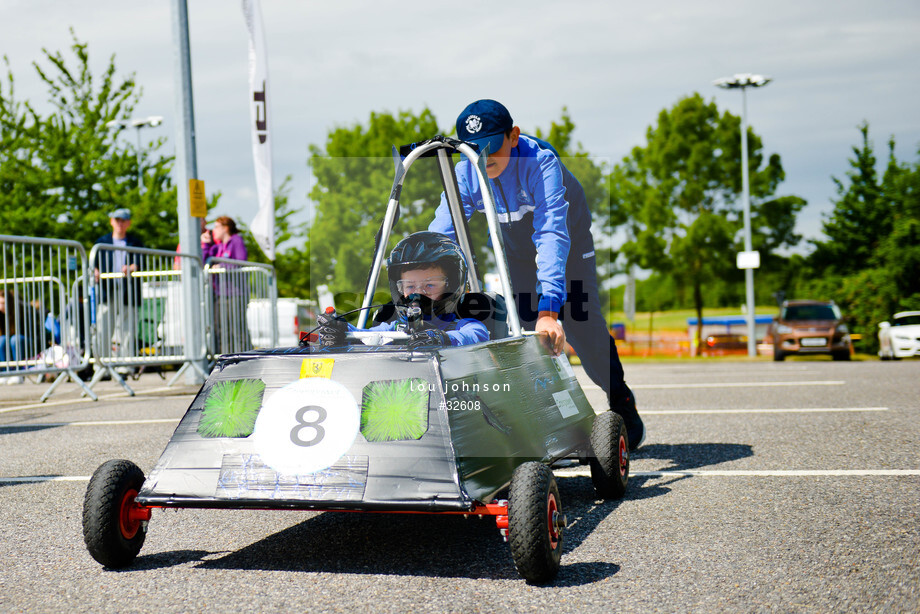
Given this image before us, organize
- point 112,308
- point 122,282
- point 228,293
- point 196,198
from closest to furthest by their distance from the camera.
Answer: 1. point 112,308
2. point 122,282
3. point 228,293
4. point 196,198

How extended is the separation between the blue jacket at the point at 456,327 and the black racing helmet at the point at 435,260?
0.17 feet

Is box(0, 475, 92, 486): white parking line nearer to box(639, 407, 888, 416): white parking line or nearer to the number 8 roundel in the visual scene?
the number 8 roundel

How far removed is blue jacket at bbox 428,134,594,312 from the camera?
442 cm

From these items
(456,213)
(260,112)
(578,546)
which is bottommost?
(578,546)

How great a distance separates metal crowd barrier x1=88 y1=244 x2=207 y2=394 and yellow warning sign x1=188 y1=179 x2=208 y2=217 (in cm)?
80

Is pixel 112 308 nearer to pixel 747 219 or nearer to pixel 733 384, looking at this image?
pixel 733 384

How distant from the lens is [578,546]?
3.37 metres

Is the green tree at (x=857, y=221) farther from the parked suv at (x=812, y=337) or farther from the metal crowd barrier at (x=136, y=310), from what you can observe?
the metal crowd barrier at (x=136, y=310)

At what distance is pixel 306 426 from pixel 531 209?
2161mm

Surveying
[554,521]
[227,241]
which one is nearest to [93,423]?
[227,241]

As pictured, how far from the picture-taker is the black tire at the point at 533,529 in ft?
9.09

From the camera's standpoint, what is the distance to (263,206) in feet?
42.6

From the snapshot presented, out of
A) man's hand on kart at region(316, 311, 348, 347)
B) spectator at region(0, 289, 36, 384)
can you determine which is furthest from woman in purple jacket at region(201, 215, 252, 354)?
man's hand on kart at region(316, 311, 348, 347)

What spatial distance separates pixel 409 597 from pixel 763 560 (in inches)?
47.8
